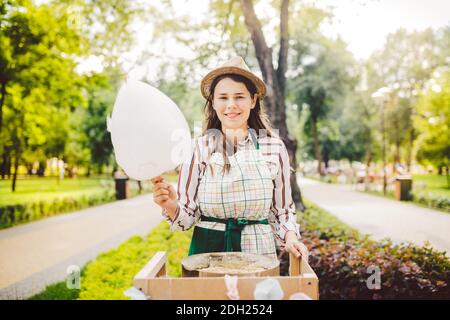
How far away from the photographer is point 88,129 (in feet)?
69.5

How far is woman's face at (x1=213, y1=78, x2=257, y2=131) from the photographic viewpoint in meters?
1.89

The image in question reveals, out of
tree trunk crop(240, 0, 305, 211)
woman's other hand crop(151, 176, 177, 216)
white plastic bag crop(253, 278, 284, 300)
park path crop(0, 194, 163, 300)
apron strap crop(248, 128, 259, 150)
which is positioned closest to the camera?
white plastic bag crop(253, 278, 284, 300)

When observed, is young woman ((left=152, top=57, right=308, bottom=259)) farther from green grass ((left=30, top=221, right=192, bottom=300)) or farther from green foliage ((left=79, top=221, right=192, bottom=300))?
green foliage ((left=79, top=221, right=192, bottom=300))

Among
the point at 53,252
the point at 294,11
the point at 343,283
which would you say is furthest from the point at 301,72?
the point at 343,283

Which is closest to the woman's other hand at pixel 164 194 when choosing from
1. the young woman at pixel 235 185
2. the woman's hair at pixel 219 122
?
the young woman at pixel 235 185

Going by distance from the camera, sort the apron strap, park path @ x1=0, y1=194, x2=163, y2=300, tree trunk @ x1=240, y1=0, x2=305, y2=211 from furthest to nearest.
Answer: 1. tree trunk @ x1=240, y1=0, x2=305, y2=211
2. park path @ x1=0, y1=194, x2=163, y2=300
3. the apron strap

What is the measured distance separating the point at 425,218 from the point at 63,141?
9.74m

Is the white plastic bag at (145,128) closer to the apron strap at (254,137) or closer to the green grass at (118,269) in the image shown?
the apron strap at (254,137)

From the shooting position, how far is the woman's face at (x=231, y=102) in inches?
74.2

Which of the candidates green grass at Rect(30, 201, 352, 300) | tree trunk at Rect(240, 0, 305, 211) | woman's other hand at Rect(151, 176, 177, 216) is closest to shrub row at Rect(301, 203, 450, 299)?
green grass at Rect(30, 201, 352, 300)

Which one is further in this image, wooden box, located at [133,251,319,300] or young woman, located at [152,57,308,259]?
young woman, located at [152,57,308,259]

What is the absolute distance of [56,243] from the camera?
6.61m

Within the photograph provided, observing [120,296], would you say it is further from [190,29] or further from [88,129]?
[88,129]

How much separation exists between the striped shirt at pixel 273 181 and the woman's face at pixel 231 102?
0.46ft
